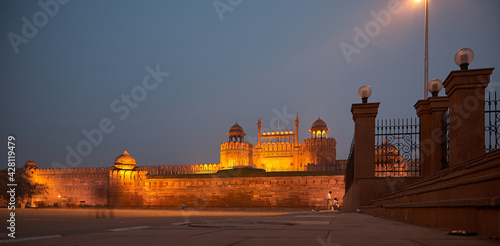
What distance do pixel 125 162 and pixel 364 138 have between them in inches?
1570

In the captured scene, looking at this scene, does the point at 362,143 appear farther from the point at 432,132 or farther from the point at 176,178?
the point at 176,178

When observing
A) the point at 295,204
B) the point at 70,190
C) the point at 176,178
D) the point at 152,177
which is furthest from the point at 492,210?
the point at 70,190

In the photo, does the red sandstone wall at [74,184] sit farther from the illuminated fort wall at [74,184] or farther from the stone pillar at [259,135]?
the stone pillar at [259,135]

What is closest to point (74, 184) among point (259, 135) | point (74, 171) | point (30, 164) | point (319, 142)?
point (74, 171)

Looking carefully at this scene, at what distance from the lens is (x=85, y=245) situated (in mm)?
2762

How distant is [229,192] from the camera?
3903 cm

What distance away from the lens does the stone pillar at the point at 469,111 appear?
25.7 ft

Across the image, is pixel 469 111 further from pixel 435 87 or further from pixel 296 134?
pixel 296 134

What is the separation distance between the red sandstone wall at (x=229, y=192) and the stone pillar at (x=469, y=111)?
1078 inches

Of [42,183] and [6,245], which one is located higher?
[6,245]

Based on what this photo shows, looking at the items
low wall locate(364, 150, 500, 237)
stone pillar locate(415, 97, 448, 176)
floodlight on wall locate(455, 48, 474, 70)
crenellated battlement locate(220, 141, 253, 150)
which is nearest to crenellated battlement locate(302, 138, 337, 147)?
crenellated battlement locate(220, 141, 253, 150)

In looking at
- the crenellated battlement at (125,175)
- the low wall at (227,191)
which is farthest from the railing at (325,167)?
the crenellated battlement at (125,175)

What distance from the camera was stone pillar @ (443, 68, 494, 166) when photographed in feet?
25.7

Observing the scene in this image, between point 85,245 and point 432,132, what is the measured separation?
10539 millimetres
